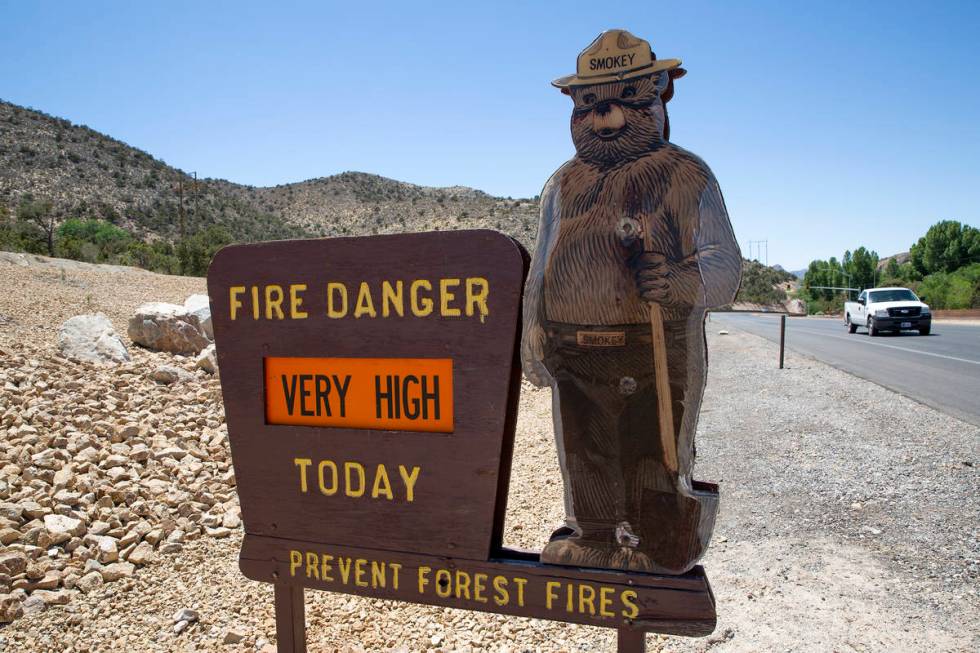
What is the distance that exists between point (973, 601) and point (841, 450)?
2.96 metres

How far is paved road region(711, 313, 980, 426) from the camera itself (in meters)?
9.02

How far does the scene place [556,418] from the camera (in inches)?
86.0

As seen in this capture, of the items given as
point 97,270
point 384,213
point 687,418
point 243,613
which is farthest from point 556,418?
point 384,213

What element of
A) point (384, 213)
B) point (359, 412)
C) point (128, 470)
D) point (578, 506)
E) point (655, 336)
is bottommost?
point (128, 470)

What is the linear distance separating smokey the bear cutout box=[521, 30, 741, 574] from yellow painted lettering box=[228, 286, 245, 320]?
3.79 feet

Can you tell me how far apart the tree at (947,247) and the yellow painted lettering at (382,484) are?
73168 mm

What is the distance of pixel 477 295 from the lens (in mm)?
2164

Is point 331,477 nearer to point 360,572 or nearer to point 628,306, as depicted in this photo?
point 360,572

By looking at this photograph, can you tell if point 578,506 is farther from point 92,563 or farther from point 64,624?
point 92,563

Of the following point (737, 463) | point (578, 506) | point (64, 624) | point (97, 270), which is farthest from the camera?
point (97, 270)

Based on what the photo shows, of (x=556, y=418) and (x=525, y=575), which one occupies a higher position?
(x=556, y=418)

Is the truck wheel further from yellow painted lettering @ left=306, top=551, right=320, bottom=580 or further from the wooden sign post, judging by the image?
yellow painted lettering @ left=306, top=551, right=320, bottom=580

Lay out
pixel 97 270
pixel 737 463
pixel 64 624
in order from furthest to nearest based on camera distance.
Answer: pixel 97 270, pixel 737 463, pixel 64 624

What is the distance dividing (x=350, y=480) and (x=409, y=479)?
0.79 ft
